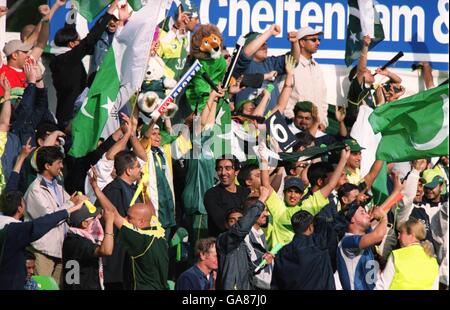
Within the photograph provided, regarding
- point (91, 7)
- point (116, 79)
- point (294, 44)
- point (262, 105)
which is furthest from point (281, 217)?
point (91, 7)

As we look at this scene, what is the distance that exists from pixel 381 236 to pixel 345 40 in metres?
3.70

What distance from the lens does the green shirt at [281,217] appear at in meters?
16.8

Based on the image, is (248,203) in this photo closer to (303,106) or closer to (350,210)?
(350,210)

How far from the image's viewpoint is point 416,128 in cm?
1809

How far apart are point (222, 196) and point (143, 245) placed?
1249 millimetres

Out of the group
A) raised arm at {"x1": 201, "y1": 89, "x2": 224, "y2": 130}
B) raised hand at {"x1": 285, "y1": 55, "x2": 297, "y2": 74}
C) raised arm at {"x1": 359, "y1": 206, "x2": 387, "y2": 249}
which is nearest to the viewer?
raised arm at {"x1": 359, "y1": 206, "x2": 387, "y2": 249}

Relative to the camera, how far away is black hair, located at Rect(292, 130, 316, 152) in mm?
17859

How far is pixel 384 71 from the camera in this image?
63.0 ft

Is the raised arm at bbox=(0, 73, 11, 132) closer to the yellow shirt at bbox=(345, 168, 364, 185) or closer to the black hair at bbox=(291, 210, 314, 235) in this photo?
the black hair at bbox=(291, 210, 314, 235)

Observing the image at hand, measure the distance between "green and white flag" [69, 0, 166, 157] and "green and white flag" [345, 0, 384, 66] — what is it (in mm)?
2576

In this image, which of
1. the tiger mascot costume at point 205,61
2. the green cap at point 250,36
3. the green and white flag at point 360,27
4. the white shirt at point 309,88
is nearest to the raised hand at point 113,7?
the tiger mascot costume at point 205,61

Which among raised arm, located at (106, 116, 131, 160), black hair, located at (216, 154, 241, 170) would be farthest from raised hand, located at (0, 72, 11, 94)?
black hair, located at (216, 154, 241, 170)

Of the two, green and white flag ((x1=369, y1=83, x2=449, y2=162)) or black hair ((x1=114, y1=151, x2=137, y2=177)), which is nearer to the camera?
black hair ((x1=114, y1=151, x2=137, y2=177))

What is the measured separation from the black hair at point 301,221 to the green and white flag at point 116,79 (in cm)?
239
